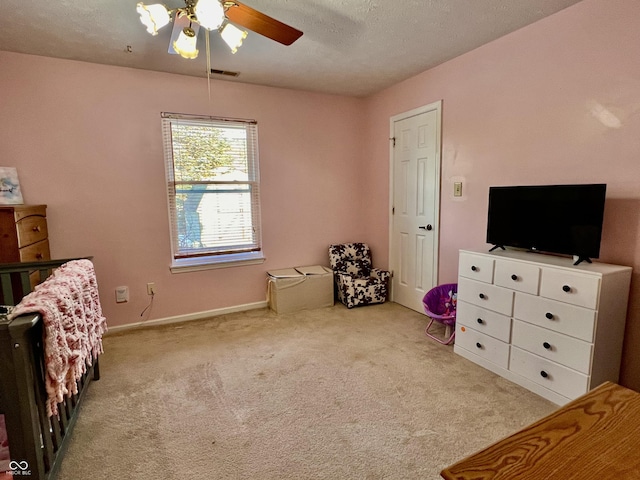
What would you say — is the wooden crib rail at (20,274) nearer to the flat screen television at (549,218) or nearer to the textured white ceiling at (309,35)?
the textured white ceiling at (309,35)

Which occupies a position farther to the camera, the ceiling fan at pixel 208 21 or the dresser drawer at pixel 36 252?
the dresser drawer at pixel 36 252

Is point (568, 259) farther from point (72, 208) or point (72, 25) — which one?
point (72, 208)

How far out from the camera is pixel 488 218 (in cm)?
263

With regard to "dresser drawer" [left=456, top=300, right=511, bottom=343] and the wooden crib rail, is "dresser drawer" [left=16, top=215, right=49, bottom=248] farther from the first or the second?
"dresser drawer" [left=456, top=300, right=511, bottom=343]

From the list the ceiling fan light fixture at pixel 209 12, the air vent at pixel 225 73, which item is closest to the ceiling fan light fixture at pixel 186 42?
the ceiling fan light fixture at pixel 209 12

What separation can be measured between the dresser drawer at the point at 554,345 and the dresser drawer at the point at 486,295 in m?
0.13

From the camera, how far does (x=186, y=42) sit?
6.18ft

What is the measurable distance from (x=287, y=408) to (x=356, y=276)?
223 cm

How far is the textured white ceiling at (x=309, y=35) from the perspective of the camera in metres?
2.11

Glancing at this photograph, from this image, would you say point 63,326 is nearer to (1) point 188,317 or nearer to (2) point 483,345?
(1) point 188,317

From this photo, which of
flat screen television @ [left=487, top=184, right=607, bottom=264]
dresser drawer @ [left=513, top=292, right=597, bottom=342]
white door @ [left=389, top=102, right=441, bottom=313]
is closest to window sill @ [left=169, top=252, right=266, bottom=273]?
white door @ [left=389, top=102, right=441, bottom=313]

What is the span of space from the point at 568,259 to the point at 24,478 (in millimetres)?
3025

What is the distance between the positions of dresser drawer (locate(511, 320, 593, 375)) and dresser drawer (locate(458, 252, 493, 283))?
0.36 meters

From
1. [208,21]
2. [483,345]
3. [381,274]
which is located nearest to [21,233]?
[208,21]
